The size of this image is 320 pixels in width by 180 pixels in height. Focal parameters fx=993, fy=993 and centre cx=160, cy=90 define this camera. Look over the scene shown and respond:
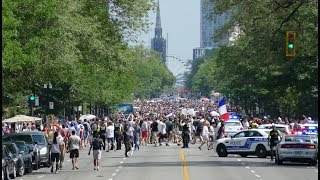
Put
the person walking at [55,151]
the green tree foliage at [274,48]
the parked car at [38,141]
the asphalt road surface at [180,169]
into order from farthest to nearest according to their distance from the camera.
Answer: the green tree foliage at [274,48], the parked car at [38,141], the person walking at [55,151], the asphalt road surface at [180,169]

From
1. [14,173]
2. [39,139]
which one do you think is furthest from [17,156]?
[39,139]

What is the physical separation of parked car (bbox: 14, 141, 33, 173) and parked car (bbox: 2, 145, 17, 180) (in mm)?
2222

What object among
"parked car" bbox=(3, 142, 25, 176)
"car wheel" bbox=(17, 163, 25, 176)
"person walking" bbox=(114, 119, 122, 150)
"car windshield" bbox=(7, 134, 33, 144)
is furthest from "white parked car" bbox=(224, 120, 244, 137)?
"parked car" bbox=(3, 142, 25, 176)

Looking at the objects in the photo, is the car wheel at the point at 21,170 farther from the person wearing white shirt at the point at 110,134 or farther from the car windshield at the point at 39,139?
the person wearing white shirt at the point at 110,134

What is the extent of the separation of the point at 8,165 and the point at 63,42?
14.9m

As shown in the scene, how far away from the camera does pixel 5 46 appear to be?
35.1 m

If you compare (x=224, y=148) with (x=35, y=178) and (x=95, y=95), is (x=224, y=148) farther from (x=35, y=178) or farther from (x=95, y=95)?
(x=95, y=95)

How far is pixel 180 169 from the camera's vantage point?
116 ft

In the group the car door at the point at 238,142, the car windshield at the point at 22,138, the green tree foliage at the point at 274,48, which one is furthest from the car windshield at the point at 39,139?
the green tree foliage at the point at 274,48

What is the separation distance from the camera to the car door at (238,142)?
4384 cm

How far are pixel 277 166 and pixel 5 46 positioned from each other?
1112 centimetres

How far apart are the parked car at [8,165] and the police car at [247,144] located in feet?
45.6

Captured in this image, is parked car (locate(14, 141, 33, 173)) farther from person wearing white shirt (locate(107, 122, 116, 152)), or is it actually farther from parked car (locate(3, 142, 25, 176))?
person wearing white shirt (locate(107, 122, 116, 152))

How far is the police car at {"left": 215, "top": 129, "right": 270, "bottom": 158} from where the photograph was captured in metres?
43.6
